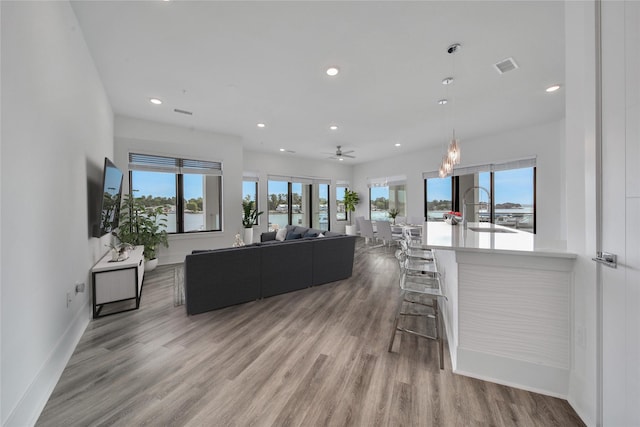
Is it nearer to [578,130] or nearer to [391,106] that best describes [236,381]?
[578,130]

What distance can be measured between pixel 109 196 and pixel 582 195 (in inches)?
179

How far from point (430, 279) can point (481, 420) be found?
3.69 feet

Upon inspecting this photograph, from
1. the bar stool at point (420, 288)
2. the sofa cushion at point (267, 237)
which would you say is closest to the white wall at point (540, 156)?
the bar stool at point (420, 288)

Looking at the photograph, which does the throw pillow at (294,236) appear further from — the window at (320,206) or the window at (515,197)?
the window at (515,197)

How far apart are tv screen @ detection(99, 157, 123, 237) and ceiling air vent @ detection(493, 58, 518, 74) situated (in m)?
4.69

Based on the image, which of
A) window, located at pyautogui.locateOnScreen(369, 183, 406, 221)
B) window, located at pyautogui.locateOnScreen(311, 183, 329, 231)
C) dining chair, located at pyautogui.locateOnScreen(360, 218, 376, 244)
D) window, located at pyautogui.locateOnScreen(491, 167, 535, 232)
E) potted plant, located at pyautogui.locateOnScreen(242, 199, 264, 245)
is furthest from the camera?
window, located at pyautogui.locateOnScreen(311, 183, 329, 231)

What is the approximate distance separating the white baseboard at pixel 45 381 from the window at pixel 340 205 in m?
7.81

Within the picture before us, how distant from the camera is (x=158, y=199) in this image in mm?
5242

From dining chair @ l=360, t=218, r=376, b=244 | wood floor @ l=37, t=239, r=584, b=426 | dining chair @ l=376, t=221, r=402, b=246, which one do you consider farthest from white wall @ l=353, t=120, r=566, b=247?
wood floor @ l=37, t=239, r=584, b=426

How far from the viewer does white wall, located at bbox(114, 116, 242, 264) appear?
462 cm

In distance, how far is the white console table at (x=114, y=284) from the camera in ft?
8.71

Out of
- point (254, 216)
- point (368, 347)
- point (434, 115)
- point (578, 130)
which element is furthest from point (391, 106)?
point (254, 216)

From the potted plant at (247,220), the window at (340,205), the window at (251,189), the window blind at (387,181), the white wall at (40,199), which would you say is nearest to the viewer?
the white wall at (40,199)

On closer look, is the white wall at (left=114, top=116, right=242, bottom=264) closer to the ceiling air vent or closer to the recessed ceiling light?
the recessed ceiling light
